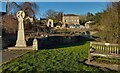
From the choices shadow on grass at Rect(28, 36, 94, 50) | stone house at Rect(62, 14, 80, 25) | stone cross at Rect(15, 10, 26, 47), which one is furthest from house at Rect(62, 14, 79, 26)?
stone cross at Rect(15, 10, 26, 47)

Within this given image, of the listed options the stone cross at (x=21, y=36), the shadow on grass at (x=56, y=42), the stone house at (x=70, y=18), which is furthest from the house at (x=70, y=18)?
the stone cross at (x=21, y=36)

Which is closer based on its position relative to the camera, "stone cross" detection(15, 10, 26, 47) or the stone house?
"stone cross" detection(15, 10, 26, 47)

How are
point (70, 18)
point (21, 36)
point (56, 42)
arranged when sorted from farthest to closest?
point (70, 18) → point (56, 42) → point (21, 36)

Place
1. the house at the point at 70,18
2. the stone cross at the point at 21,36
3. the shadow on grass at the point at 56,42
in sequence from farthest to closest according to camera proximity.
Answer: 1. the house at the point at 70,18
2. the shadow on grass at the point at 56,42
3. the stone cross at the point at 21,36

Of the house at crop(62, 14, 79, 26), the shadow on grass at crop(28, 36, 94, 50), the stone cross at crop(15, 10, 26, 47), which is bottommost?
the shadow on grass at crop(28, 36, 94, 50)

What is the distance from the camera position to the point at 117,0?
16453mm

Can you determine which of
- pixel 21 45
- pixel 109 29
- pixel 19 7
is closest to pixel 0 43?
pixel 21 45

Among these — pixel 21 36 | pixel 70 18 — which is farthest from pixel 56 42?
pixel 70 18

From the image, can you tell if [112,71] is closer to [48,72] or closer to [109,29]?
[48,72]

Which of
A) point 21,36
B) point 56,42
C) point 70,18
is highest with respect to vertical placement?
point 70,18

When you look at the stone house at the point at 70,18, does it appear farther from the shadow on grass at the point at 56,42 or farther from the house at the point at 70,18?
the shadow on grass at the point at 56,42

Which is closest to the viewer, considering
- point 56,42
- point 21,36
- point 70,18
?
point 21,36

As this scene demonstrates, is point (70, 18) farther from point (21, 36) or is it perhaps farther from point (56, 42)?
point (21, 36)

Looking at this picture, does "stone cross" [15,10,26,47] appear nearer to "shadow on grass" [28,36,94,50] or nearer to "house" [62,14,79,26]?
"shadow on grass" [28,36,94,50]
